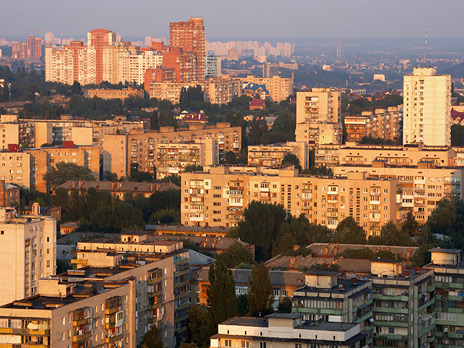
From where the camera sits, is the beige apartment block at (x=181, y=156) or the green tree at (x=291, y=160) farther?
the beige apartment block at (x=181, y=156)

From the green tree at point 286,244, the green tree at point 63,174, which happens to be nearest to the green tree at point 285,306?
the green tree at point 286,244

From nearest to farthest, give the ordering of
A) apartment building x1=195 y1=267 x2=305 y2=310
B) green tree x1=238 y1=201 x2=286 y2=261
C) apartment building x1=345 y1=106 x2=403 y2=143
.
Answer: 1. apartment building x1=195 y1=267 x2=305 y2=310
2. green tree x1=238 y1=201 x2=286 y2=261
3. apartment building x1=345 y1=106 x2=403 y2=143

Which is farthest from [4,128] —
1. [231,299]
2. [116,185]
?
[231,299]

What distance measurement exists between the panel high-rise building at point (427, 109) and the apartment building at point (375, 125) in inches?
156

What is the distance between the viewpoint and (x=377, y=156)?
182ft

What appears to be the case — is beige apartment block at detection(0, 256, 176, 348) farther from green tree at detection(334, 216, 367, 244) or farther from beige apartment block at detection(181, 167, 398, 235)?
beige apartment block at detection(181, 167, 398, 235)

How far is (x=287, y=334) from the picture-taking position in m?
24.2

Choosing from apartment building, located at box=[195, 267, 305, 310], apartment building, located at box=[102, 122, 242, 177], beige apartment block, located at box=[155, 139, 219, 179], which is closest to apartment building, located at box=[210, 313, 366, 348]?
apartment building, located at box=[195, 267, 305, 310]

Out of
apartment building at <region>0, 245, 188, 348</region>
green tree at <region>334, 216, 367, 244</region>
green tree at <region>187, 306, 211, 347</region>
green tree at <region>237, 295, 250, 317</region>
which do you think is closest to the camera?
apartment building at <region>0, 245, 188, 348</region>

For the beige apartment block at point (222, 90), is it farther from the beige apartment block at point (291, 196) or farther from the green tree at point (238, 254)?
the green tree at point (238, 254)

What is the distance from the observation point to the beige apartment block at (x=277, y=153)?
5994cm

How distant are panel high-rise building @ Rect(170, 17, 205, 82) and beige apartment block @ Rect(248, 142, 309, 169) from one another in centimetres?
7193

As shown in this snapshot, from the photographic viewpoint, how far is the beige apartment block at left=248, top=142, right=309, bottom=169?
59938 mm

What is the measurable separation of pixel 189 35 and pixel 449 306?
107 meters
